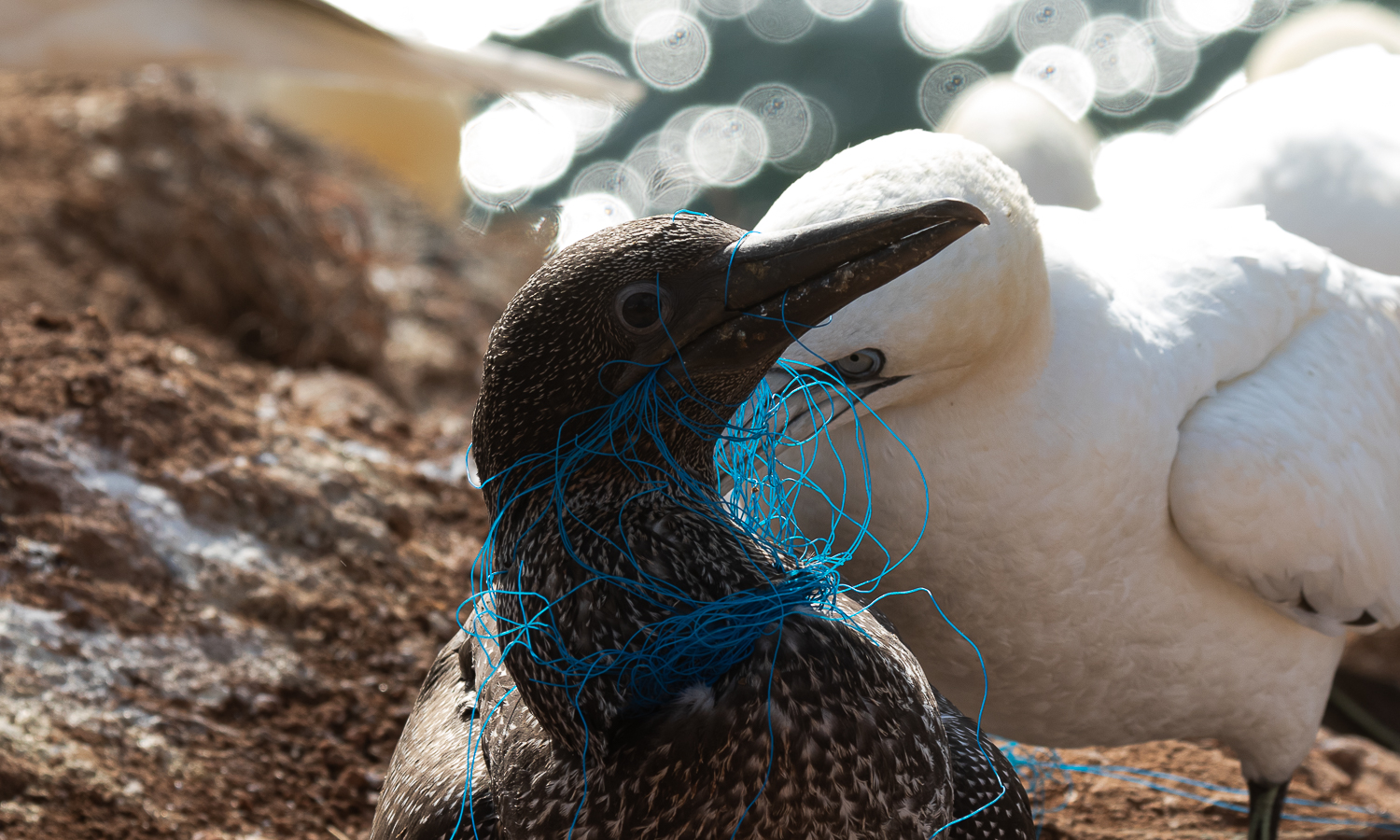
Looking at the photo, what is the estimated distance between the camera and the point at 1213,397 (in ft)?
7.90

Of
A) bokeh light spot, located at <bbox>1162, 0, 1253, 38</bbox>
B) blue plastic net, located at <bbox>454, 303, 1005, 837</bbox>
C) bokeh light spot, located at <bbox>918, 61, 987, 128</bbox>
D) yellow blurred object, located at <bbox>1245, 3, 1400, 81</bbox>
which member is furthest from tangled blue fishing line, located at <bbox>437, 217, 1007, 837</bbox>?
bokeh light spot, located at <bbox>1162, 0, 1253, 38</bbox>

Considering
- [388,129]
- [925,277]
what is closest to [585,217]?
[925,277]

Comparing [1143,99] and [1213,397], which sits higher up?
[1143,99]

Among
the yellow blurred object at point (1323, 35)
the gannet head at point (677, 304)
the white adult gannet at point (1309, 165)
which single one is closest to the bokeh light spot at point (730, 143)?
the yellow blurred object at point (1323, 35)

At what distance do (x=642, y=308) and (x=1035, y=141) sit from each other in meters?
2.27

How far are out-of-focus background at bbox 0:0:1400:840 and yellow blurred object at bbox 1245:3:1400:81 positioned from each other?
0.05 ft

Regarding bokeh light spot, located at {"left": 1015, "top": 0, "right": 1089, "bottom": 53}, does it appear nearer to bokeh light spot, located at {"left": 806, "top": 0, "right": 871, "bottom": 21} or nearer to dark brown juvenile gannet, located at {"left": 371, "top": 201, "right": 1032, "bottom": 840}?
bokeh light spot, located at {"left": 806, "top": 0, "right": 871, "bottom": 21}

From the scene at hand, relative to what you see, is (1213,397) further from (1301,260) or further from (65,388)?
(65,388)

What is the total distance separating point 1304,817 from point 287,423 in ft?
11.6

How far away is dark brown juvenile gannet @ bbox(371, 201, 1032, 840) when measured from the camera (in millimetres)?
1608

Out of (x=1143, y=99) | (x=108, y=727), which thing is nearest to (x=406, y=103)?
(x=1143, y=99)

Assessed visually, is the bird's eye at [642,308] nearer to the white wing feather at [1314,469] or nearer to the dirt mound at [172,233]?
the white wing feather at [1314,469]

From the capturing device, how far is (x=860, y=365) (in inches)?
79.4

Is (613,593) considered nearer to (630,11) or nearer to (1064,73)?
(1064,73)
